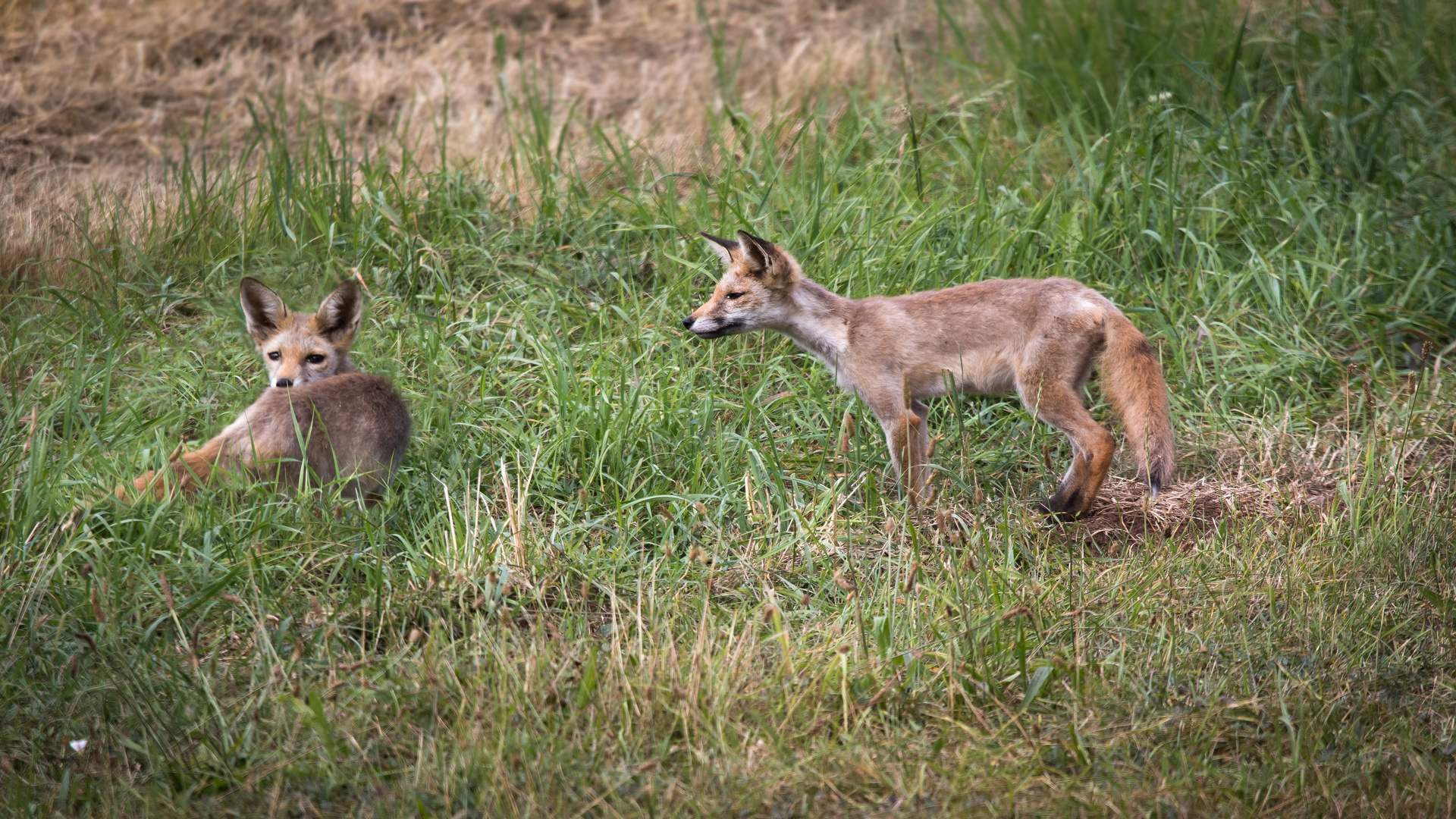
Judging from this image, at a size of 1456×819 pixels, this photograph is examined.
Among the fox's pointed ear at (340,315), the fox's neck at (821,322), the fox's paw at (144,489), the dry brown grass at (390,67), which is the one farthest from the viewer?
the dry brown grass at (390,67)

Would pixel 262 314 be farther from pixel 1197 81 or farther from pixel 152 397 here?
pixel 1197 81

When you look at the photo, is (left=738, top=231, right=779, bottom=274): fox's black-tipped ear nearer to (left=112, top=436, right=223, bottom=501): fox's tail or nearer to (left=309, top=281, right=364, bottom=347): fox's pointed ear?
(left=309, top=281, right=364, bottom=347): fox's pointed ear

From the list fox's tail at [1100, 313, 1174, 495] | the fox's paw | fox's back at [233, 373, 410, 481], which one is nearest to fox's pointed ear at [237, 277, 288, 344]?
fox's back at [233, 373, 410, 481]

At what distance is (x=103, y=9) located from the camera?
9.45 metres

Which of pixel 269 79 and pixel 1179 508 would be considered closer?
pixel 1179 508

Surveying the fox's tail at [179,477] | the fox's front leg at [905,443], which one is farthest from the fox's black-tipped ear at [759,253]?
the fox's tail at [179,477]

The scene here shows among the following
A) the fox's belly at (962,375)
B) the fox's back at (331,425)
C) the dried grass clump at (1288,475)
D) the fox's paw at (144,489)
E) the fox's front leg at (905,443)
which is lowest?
the dried grass clump at (1288,475)

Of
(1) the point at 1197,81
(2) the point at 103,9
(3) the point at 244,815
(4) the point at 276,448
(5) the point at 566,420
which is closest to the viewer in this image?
(3) the point at 244,815

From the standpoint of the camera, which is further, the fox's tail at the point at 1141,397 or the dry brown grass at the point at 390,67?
the dry brown grass at the point at 390,67

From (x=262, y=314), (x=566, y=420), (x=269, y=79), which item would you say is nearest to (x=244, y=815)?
(x=566, y=420)

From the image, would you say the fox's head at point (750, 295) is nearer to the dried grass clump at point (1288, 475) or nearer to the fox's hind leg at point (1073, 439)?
the fox's hind leg at point (1073, 439)

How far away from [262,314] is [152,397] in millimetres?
663

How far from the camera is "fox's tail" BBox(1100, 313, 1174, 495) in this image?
16.6ft

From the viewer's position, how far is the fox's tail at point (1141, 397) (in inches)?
200
